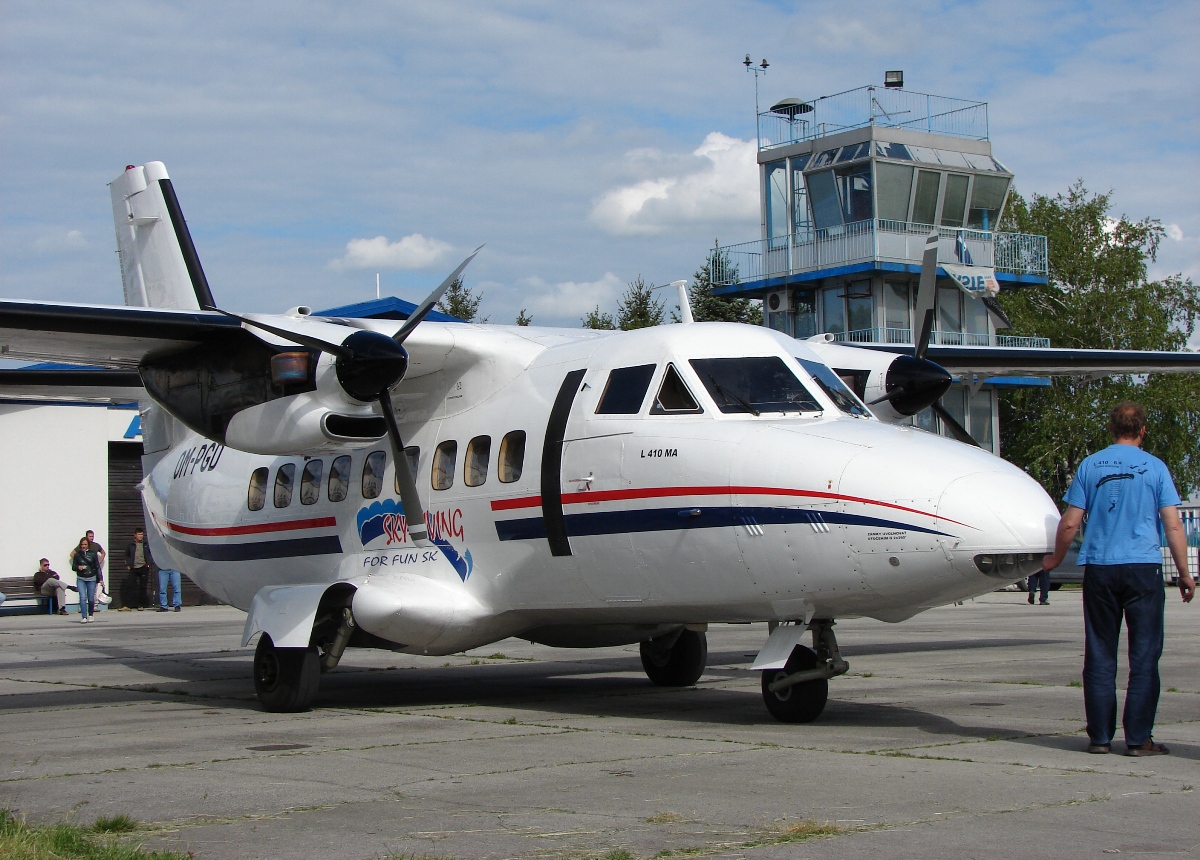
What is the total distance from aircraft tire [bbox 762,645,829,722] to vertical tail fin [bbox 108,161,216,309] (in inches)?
304

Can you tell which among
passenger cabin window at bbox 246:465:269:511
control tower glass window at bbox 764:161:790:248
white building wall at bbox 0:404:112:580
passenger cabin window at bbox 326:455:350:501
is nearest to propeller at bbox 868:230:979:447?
passenger cabin window at bbox 326:455:350:501

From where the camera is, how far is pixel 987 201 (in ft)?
153

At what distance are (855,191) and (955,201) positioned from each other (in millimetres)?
4050

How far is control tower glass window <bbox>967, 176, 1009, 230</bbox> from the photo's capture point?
46000 millimetres

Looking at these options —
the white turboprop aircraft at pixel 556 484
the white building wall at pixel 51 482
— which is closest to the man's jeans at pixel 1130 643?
the white turboprop aircraft at pixel 556 484

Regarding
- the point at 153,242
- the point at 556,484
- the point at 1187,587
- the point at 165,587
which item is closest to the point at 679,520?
the point at 556,484

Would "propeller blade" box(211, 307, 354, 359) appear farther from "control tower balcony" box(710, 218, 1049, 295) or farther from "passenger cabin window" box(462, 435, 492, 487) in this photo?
"control tower balcony" box(710, 218, 1049, 295)

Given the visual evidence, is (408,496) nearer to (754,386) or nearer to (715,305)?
(754,386)

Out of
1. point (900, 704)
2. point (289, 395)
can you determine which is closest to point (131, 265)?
point (289, 395)

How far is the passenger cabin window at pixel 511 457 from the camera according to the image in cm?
1041

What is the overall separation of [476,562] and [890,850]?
238 inches

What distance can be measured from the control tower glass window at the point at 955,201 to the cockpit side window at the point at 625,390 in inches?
1506

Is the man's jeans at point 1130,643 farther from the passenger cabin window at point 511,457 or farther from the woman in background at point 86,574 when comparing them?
the woman in background at point 86,574

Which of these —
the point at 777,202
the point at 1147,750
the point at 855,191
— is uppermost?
the point at 777,202
